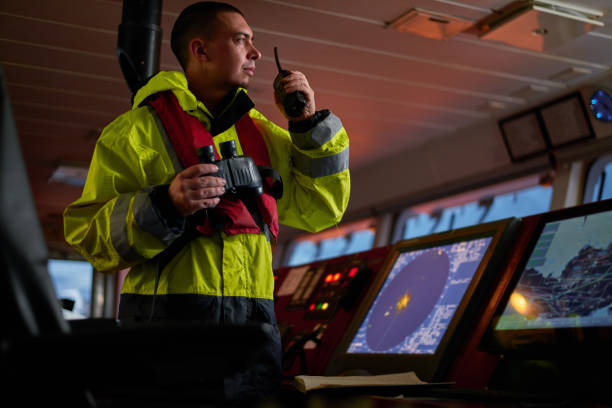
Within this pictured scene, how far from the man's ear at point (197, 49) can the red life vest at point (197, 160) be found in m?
0.18

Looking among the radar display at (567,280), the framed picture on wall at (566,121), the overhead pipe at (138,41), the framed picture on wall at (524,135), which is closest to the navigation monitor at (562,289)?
the radar display at (567,280)

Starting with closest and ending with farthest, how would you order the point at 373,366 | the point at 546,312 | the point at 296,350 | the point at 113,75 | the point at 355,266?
1. the point at 546,312
2. the point at 373,366
3. the point at 296,350
4. the point at 355,266
5. the point at 113,75

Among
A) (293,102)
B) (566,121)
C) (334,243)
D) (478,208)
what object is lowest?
(334,243)

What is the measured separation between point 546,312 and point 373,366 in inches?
21.5

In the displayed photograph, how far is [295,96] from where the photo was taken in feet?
4.84

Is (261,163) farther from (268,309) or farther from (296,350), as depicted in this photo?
(296,350)

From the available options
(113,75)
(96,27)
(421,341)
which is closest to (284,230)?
(113,75)

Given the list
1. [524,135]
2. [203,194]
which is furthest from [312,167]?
[524,135]

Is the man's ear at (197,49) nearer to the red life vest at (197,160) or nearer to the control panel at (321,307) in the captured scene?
the red life vest at (197,160)

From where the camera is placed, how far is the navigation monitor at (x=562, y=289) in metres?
1.26

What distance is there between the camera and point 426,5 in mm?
3502

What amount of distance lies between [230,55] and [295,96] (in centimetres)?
22

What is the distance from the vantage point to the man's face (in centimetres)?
158

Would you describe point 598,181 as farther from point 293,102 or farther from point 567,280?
point 293,102
